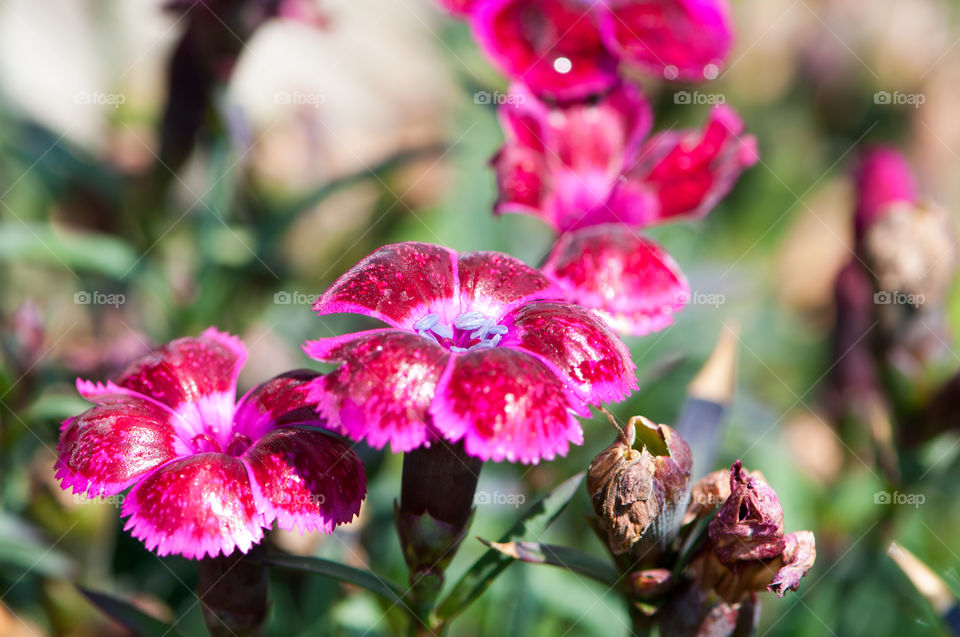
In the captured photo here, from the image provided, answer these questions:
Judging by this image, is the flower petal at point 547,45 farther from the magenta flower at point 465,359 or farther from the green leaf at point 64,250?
the green leaf at point 64,250

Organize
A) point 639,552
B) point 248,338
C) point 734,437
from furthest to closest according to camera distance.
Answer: point 248,338 < point 734,437 < point 639,552

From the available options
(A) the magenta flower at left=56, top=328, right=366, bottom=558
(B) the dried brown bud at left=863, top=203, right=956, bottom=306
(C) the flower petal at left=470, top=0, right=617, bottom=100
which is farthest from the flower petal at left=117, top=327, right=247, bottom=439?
(B) the dried brown bud at left=863, top=203, right=956, bottom=306

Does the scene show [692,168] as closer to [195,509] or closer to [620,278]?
[620,278]

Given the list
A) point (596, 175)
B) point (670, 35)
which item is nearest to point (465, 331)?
point (596, 175)

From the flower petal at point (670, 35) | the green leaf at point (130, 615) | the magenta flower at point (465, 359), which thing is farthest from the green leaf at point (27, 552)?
the flower petal at point (670, 35)

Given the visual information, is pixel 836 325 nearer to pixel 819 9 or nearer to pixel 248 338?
pixel 248 338

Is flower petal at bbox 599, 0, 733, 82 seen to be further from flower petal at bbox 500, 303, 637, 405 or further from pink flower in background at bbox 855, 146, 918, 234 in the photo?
flower petal at bbox 500, 303, 637, 405

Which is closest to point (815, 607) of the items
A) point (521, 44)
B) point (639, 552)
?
point (639, 552)
